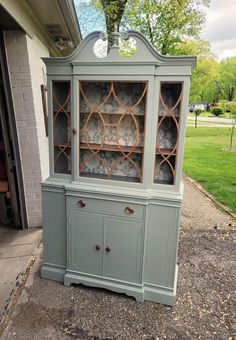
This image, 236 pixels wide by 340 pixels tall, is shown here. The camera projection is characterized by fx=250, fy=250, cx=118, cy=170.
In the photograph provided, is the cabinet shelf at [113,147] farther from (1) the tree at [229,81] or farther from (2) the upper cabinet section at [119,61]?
(1) the tree at [229,81]

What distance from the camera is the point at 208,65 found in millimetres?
16547

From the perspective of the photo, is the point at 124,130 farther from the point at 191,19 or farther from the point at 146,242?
the point at 191,19

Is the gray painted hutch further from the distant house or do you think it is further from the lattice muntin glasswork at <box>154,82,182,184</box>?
the distant house

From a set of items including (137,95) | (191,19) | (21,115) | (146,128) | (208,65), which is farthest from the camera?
(208,65)

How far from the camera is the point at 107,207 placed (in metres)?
2.00

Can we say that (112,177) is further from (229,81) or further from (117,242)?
(229,81)

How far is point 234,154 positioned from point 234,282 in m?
6.75

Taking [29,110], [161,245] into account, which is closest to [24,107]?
[29,110]

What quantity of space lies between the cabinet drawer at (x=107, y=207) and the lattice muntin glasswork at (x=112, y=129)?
21cm

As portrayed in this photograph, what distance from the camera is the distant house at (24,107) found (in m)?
2.71

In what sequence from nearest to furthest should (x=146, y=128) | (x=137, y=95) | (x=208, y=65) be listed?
(x=146, y=128), (x=137, y=95), (x=208, y=65)

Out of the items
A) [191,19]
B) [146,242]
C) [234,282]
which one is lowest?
[234,282]

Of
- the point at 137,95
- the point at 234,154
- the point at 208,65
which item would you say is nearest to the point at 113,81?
the point at 137,95

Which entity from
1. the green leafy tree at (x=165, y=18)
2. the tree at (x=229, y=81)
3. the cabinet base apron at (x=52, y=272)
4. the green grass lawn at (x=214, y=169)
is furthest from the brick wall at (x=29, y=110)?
the tree at (x=229, y=81)
